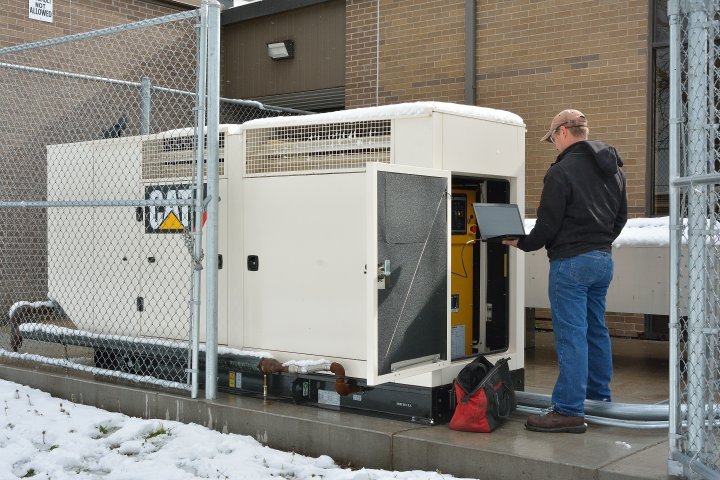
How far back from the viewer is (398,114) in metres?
5.91

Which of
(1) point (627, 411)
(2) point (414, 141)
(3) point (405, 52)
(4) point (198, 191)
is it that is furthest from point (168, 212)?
(3) point (405, 52)

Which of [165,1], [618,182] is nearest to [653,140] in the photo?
[618,182]

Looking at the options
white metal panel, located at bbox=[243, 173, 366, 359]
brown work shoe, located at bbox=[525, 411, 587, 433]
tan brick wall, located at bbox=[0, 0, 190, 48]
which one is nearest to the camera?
brown work shoe, located at bbox=[525, 411, 587, 433]

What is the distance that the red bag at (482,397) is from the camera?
215 inches

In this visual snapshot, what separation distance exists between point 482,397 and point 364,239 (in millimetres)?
1275

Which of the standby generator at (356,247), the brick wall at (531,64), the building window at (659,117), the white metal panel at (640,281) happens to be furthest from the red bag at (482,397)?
the building window at (659,117)

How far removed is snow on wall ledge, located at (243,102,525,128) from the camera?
582 centimetres

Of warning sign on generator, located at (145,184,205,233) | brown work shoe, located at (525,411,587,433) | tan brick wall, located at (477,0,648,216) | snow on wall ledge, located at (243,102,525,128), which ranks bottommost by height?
brown work shoe, located at (525,411,587,433)

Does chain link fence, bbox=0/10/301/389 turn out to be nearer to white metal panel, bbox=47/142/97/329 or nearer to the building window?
white metal panel, bbox=47/142/97/329

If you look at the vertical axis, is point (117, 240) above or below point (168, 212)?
below

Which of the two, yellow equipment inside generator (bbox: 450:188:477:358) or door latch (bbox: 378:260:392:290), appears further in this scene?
yellow equipment inside generator (bbox: 450:188:477:358)

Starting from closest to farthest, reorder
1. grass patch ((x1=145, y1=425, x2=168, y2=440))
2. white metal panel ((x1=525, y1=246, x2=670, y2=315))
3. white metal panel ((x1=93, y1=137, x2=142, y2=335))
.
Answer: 1. grass patch ((x1=145, y1=425, x2=168, y2=440))
2. white metal panel ((x1=93, y1=137, x2=142, y2=335))
3. white metal panel ((x1=525, y1=246, x2=670, y2=315))

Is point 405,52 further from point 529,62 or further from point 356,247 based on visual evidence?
point 356,247

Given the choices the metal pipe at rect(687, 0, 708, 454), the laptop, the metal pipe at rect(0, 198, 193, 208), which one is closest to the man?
the laptop
